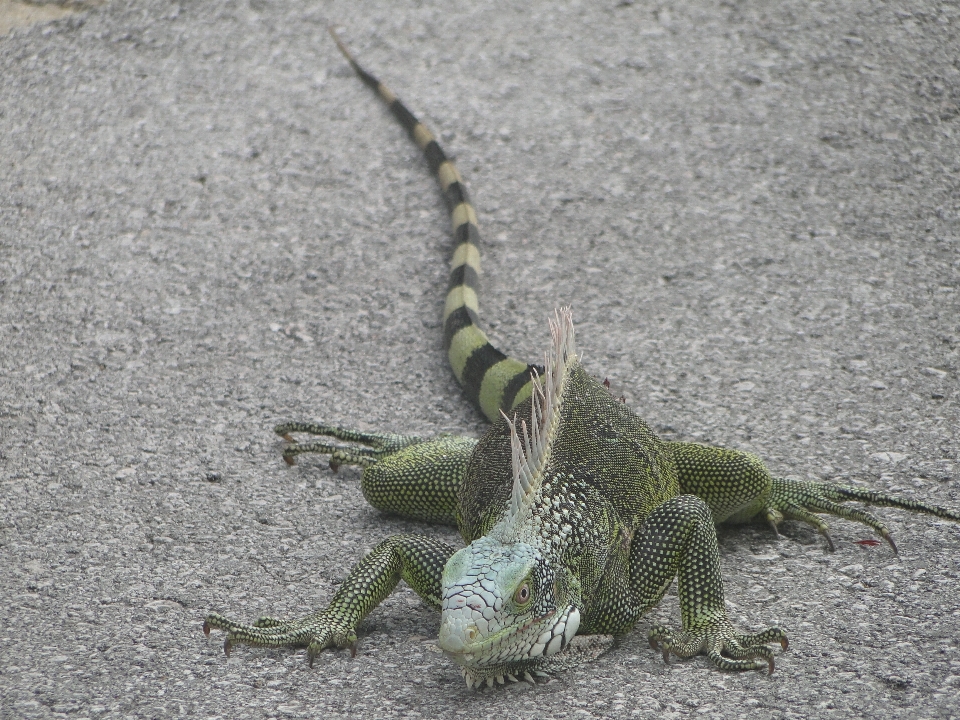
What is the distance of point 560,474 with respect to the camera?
3.22m

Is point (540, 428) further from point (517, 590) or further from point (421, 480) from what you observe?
point (421, 480)

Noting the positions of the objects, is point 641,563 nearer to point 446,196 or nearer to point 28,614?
point 28,614

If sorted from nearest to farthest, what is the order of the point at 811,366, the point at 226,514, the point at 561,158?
the point at 226,514 → the point at 811,366 → the point at 561,158

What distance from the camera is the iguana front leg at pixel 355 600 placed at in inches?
123

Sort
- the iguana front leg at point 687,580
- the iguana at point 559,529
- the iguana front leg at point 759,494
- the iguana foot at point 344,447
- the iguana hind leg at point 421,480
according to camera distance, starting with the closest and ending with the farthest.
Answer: the iguana at point 559,529 < the iguana front leg at point 687,580 < the iguana front leg at point 759,494 < the iguana hind leg at point 421,480 < the iguana foot at point 344,447

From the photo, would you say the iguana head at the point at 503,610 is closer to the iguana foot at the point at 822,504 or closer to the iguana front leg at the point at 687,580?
the iguana front leg at the point at 687,580

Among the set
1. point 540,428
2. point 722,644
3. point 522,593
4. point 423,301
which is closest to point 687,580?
point 722,644

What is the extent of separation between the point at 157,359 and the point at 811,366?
294 centimetres

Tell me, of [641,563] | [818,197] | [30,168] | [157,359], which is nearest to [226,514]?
[157,359]

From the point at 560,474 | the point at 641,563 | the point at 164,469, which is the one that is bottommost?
the point at 164,469

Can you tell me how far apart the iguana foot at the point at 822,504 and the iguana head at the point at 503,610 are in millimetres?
1239

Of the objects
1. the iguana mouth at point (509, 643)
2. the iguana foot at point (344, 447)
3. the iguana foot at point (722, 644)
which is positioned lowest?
the iguana foot at point (344, 447)

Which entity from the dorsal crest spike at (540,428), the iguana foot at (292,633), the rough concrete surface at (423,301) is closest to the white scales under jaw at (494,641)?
the rough concrete surface at (423,301)

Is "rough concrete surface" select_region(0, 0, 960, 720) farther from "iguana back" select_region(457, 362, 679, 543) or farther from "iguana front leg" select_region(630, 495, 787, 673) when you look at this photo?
"iguana back" select_region(457, 362, 679, 543)
